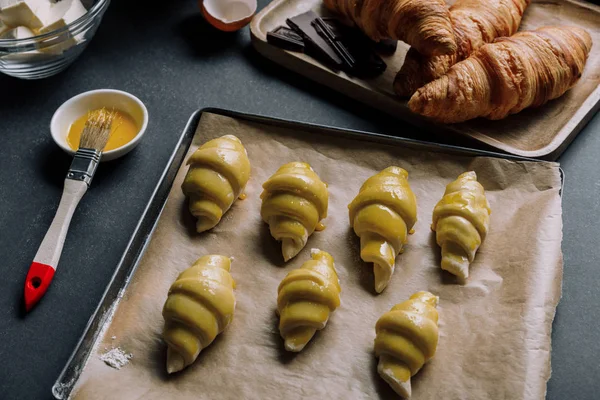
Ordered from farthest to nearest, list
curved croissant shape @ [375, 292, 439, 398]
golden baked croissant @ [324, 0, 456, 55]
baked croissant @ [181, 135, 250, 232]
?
golden baked croissant @ [324, 0, 456, 55] < baked croissant @ [181, 135, 250, 232] < curved croissant shape @ [375, 292, 439, 398]

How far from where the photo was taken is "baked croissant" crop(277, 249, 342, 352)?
1.39 m

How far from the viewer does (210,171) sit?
1.63 metres

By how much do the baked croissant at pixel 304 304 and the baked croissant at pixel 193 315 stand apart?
13 cm

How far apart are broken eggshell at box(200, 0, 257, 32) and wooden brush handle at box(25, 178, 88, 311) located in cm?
81

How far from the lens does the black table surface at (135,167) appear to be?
4.84 ft

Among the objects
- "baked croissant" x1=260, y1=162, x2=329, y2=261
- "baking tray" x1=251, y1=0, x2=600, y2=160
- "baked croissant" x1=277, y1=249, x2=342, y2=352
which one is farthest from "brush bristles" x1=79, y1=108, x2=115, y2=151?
"baked croissant" x1=277, y1=249, x2=342, y2=352

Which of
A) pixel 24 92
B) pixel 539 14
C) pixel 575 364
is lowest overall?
pixel 24 92

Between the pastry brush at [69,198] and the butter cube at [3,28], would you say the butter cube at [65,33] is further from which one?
the pastry brush at [69,198]

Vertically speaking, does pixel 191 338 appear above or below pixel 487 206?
below

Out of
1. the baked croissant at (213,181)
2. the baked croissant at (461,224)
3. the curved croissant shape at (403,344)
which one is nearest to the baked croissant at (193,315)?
the baked croissant at (213,181)

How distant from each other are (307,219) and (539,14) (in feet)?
4.33

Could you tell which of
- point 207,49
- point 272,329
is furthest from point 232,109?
point 272,329

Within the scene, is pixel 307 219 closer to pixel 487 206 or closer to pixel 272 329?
pixel 272 329

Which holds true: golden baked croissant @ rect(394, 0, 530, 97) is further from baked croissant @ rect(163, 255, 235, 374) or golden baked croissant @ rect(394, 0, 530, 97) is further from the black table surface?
baked croissant @ rect(163, 255, 235, 374)
